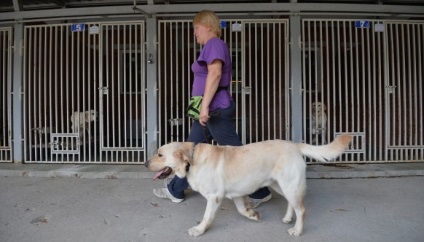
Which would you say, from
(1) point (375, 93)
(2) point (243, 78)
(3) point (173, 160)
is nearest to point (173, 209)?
(3) point (173, 160)

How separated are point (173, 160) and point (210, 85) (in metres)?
0.80

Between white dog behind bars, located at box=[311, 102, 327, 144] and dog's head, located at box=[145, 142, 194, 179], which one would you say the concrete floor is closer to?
dog's head, located at box=[145, 142, 194, 179]

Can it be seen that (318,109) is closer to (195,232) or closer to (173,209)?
(173,209)

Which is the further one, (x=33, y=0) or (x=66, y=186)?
(x=33, y=0)

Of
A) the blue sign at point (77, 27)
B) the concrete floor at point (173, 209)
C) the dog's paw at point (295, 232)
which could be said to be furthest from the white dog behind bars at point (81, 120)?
the dog's paw at point (295, 232)

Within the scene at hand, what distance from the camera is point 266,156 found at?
296 centimetres

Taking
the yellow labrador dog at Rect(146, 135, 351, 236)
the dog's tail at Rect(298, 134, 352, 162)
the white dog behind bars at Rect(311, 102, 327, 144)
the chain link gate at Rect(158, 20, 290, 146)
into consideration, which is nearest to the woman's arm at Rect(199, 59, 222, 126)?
the yellow labrador dog at Rect(146, 135, 351, 236)

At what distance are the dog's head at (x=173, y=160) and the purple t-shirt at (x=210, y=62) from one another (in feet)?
2.01

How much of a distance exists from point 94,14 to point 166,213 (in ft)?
12.9

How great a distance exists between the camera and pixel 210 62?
3.22 metres

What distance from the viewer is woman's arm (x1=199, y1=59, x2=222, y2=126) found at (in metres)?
3.19

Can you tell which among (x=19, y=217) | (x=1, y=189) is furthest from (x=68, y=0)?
(x=19, y=217)

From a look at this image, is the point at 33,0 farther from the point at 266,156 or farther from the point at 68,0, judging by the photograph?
the point at 266,156

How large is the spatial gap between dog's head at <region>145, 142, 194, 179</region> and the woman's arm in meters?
0.38
